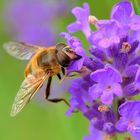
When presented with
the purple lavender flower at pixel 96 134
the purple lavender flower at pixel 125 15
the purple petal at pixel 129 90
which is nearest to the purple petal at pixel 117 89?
the purple petal at pixel 129 90

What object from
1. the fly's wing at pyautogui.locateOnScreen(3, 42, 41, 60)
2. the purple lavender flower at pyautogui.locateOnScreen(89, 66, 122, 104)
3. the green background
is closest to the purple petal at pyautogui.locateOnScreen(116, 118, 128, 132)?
the purple lavender flower at pyautogui.locateOnScreen(89, 66, 122, 104)

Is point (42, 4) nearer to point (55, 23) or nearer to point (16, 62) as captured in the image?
A: point (55, 23)

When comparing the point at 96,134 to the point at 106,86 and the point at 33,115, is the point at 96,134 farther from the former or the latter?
the point at 33,115

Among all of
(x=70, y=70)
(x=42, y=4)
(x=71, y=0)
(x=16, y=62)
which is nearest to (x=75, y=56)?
(x=70, y=70)

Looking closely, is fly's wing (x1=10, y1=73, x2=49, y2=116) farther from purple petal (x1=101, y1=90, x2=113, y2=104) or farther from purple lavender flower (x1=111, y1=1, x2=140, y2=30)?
purple lavender flower (x1=111, y1=1, x2=140, y2=30)

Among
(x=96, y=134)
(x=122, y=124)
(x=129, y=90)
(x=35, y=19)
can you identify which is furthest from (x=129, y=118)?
(x=35, y=19)

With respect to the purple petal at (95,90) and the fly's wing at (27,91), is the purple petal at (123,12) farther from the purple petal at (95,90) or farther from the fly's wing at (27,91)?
the fly's wing at (27,91)
